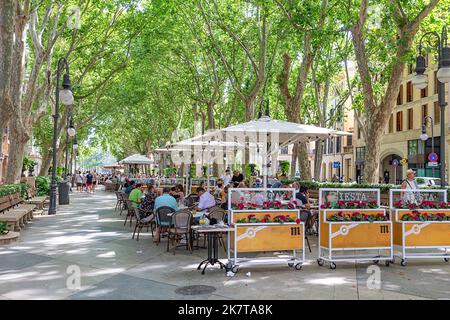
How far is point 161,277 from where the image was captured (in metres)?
7.45

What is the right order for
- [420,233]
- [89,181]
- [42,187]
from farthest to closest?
[89,181] < [42,187] < [420,233]

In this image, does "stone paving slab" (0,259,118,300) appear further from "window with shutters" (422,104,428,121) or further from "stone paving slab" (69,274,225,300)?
"window with shutters" (422,104,428,121)

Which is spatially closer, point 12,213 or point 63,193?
point 12,213

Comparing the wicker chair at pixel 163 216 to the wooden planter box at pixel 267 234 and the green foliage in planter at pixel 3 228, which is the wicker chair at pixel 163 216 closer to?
the wooden planter box at pixel 267 234

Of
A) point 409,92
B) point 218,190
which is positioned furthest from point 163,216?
point 409,92

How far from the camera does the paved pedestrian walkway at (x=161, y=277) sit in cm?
644

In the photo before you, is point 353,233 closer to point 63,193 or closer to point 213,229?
point 213,229

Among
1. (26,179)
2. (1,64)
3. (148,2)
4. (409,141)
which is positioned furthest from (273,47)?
(409,141)

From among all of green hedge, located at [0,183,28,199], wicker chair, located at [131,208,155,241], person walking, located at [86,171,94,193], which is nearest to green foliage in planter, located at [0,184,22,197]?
green hedge, located at [0,183,28,199]

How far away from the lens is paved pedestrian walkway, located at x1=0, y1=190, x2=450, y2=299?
644cm

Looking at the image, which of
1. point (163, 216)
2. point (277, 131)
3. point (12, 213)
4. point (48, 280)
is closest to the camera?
point (48, 280)

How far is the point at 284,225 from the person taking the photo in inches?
326

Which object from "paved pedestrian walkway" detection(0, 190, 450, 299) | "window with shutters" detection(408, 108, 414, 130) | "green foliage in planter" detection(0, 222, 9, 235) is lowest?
"paved pedestrian walkway" detection(0, 190, 450, 299)
